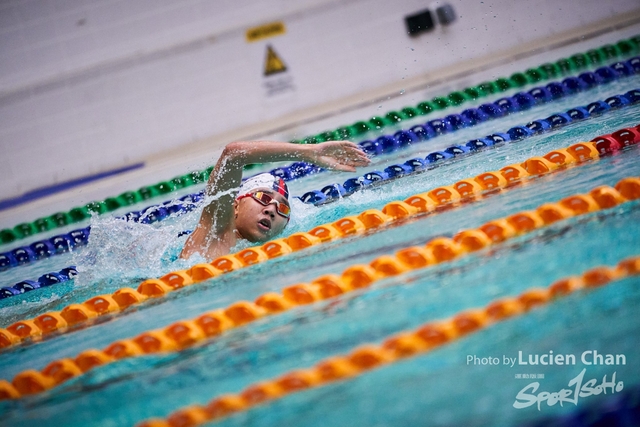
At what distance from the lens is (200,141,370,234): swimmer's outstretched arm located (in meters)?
3.77

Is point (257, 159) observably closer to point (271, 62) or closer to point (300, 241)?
point (300, 241)

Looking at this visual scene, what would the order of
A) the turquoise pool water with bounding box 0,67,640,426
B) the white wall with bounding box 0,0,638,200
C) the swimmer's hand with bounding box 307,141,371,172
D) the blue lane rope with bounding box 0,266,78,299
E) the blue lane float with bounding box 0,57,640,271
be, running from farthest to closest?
the white wall with bounding box 0,0,638,200
the blue lane float with bounding box 0,57,640,271
the blue lane rope with bounding box 0,266,78,299
the swimmer's hand with bounding box 307,141,371,172
the turquoise pool water with bounding box 0,67,640,426

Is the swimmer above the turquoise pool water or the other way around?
above

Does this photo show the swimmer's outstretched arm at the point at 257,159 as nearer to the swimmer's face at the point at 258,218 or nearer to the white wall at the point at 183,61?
the swimmer's face at the point at 258,218

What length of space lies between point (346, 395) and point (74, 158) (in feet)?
23.1

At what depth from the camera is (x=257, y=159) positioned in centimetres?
393

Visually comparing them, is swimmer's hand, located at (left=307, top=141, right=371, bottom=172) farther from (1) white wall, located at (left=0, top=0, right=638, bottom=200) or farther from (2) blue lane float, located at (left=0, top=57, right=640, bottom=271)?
(1) white wall, located at (left=0, top=0, right=638, bottom=200)

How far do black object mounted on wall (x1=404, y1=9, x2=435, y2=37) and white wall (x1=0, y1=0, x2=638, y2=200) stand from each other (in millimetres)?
79

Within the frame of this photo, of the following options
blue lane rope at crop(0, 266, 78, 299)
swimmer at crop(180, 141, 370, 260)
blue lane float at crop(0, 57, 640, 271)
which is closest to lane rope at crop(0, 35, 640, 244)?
blue lane float at crop(0, 57, 640, 271)

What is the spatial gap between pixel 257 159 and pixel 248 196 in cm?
21

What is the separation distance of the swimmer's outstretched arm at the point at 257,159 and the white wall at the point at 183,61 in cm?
452

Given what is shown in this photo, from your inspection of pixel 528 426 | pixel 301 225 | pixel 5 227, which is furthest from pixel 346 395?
pixel 5 227

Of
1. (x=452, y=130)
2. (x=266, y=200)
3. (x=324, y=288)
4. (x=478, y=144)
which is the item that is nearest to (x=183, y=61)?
(x=452, y=130)

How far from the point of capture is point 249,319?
2.90 m
